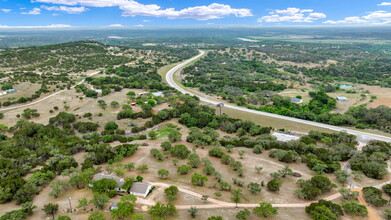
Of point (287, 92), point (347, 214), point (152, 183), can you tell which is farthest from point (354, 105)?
point (152, 183)

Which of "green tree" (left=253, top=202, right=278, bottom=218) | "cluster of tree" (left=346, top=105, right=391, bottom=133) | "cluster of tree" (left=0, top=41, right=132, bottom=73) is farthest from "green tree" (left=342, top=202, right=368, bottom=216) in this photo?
"cluster of tree" (left=0, top=41, right=132, bottom=73)

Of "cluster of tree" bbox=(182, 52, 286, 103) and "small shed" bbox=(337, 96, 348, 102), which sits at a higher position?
"cluster of tree" bbox=(182, 52, 286, 103)

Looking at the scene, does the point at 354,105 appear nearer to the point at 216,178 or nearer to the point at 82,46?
the point at 216,178

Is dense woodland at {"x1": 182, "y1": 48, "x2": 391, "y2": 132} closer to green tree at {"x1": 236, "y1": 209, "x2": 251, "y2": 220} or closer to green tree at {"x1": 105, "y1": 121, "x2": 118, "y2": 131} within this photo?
green tree at {"x1": 105, "y1": 121, "x2": 118, "y2": 131}

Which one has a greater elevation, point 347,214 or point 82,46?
point 82,46

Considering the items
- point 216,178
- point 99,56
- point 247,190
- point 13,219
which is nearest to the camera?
point 13,219

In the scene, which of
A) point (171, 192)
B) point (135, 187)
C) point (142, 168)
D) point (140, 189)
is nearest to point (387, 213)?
point (171, 192)

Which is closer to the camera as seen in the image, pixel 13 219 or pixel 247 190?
pixel 13 219

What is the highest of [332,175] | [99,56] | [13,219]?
[99,56]
